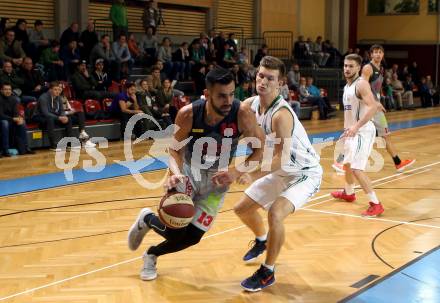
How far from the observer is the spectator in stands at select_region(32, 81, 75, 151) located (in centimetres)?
1206

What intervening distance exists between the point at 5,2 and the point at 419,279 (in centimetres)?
1385

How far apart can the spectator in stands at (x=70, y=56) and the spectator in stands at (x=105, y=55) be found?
55cm

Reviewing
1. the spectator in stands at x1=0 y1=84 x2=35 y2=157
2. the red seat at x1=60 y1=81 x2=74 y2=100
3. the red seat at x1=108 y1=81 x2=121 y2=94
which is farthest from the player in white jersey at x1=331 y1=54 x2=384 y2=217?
the red seat at x1=108 y1=81 x2=121 y2=94

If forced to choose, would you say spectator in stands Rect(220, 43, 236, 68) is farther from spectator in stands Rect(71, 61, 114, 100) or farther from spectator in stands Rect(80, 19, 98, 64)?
spectator in stands Rect(71, 61, 114, 100)

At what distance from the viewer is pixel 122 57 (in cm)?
1579

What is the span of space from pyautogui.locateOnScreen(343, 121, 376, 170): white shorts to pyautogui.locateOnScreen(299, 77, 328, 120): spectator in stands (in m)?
12.2

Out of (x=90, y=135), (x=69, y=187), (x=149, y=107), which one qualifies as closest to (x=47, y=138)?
(x=90, y=135)

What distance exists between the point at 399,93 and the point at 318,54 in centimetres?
349

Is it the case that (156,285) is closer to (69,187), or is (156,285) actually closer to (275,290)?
(275,290)

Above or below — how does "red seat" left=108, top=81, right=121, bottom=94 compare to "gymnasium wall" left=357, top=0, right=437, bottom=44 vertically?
below

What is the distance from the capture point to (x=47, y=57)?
14188 millimetres

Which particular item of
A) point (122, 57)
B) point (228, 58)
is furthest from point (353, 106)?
point (228, 58)

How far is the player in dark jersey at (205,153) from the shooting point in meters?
4.51

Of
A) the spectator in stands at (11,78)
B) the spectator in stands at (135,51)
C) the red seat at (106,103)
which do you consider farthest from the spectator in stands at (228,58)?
the spectator in stands at (11,78)
